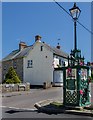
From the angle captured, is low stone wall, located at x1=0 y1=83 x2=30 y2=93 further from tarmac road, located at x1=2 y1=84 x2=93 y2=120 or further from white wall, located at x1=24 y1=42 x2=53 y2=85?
white wall, located at x1=24 y1=42 x2=53 y2=85

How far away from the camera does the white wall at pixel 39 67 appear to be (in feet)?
118

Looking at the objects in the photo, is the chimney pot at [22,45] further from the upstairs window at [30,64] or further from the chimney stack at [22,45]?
the upstairs window at [30,64]

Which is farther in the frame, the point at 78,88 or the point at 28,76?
the point at 28,76

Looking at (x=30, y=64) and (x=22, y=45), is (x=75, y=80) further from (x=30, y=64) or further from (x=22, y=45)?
(x=22, y=45)

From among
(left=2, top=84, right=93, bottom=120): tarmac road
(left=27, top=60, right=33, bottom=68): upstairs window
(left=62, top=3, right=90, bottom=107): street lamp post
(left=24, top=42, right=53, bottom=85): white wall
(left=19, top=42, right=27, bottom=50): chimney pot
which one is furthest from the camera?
(left=19, top=42, right=27, bottom=50): chimney pot

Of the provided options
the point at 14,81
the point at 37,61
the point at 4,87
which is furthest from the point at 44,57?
the point at 4,87

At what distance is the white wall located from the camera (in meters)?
35.9

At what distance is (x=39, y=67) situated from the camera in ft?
122

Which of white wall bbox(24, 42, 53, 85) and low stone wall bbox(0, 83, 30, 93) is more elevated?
white wall bbox(24, 42, 53, 85)

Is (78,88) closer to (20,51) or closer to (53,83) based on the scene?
(53,83)

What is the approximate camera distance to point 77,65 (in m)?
11.9

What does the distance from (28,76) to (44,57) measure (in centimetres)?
413

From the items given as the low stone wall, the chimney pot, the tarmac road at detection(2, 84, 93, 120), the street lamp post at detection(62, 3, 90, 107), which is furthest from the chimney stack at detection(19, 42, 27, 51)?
the street lamp post at detection(62, 3, 90, 107)

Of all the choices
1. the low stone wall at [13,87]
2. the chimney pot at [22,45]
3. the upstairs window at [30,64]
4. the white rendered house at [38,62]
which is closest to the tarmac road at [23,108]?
the low stone wall at [13,87]
